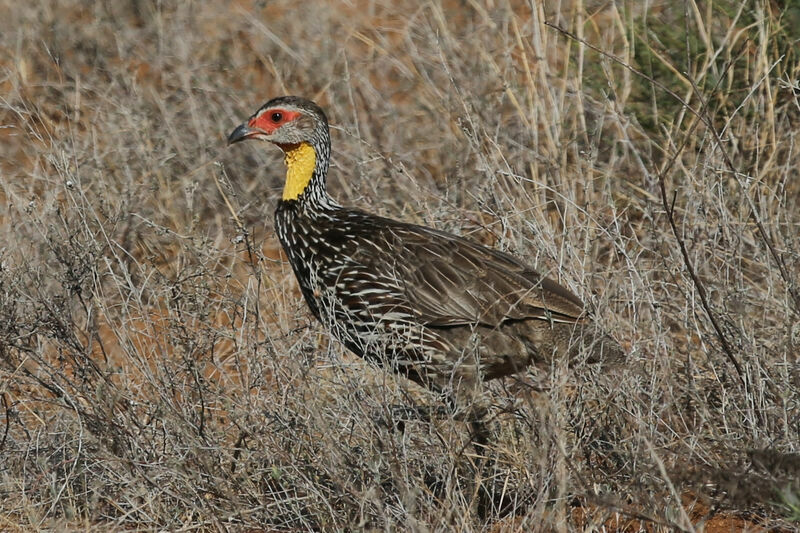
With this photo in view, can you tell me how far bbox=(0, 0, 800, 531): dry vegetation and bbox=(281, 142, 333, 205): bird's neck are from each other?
0.39 m

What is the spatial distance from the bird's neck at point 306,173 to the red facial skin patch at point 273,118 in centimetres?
12

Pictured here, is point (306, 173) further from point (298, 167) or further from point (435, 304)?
point (435, 304)

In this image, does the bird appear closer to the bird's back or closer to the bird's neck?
the bird's back

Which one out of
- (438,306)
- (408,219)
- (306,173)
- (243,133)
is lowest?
(408,219)

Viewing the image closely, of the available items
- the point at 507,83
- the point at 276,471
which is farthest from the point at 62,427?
the point at 507,83

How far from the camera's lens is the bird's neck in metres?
5.96

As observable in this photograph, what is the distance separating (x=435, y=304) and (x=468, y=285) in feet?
0.56

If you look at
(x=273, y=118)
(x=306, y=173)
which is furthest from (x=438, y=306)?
(x=273, y=118)

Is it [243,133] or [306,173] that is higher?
[243,133]

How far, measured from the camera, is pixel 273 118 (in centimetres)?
600

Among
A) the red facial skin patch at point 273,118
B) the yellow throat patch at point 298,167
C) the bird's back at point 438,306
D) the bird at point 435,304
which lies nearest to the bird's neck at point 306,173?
the yellow throat patch at point 298,167

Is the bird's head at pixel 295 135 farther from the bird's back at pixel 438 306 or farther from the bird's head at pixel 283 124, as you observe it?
the bird's back at pixel 438 306

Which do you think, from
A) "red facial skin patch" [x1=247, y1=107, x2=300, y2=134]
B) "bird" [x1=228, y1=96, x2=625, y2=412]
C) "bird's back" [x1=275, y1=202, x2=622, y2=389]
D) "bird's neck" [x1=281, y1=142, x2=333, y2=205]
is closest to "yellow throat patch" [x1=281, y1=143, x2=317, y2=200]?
"bird's neck" [x1=281, y1=142, x2=333, y2=205]

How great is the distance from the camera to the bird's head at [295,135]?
5.98 meters
